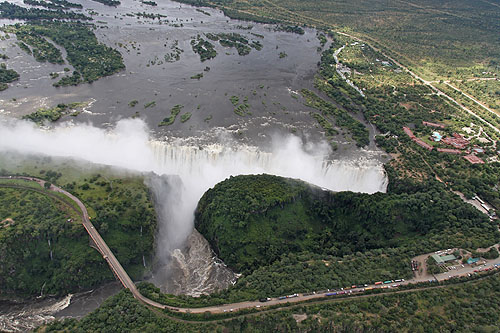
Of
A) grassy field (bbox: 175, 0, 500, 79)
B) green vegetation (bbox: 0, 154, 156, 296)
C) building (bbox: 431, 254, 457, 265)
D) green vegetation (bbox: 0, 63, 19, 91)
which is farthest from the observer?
grassy field (bbox: 175, 0, 500, 79)

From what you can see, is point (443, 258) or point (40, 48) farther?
point (40, 48)

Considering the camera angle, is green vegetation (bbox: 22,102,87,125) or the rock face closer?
the rock face

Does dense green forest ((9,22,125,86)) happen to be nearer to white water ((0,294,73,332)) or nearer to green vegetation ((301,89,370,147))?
green vegetation ((301,89,370,147))

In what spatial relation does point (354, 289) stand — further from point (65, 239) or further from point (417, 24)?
point (417, 24)

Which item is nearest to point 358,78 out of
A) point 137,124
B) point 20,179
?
point 137,124

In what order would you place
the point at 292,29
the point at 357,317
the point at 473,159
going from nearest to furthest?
the point at 357,317, the point at 473,159, the point at 292,29

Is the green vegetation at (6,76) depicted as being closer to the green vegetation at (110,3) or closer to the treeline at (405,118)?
the green vegetation at (110,3)

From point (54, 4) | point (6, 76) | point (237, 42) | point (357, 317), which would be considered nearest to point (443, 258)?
point (357, 317)

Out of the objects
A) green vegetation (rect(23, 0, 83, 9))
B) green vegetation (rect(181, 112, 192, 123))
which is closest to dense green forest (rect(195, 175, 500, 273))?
green vegetation (rect(181, 112, 192, 123))
